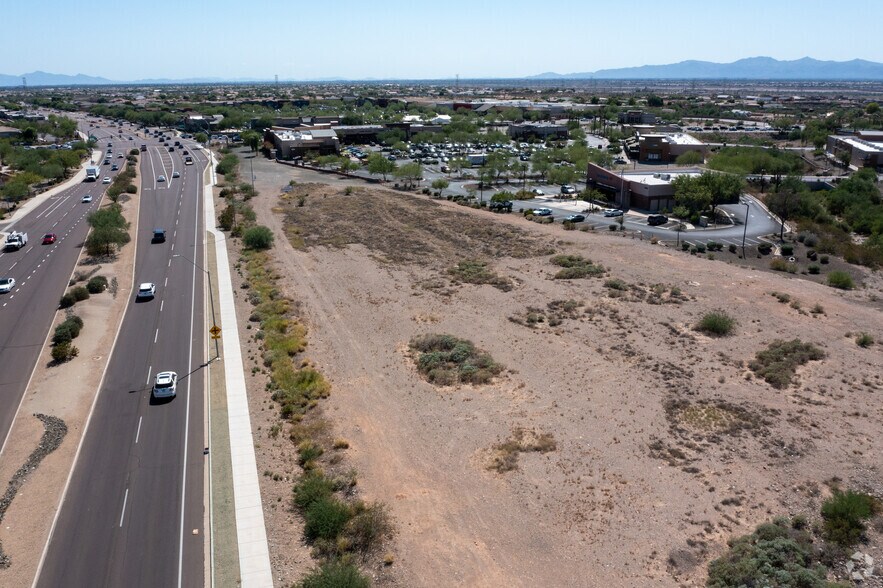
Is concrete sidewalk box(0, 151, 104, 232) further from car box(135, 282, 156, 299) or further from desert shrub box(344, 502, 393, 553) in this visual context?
desert shrub box(344, 502, 393, 553)

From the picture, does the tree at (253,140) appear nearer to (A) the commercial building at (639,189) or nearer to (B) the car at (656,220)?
(A) the commercial building at (639,189)

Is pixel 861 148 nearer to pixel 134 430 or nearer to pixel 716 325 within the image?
pixel 716 325

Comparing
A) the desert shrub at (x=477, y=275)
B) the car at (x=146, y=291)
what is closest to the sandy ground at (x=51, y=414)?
the car at (x=146, y=291)

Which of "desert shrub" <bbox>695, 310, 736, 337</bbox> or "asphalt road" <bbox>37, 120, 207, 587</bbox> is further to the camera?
"desert shrub" <bbox>695, 310, 736, 337</bbox>

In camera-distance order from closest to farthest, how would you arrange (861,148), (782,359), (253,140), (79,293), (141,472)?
(141,472) → (782,359) → (79,293) → (861,148) → (253,140)

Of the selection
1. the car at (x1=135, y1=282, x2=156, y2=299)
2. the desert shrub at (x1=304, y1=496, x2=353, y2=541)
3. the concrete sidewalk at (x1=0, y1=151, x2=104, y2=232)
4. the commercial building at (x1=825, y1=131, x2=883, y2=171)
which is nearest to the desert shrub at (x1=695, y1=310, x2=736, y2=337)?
the desert shrub at (x1=304, y1=496, x2=353, y2=541)

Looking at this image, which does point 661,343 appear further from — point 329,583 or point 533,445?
point 329,583

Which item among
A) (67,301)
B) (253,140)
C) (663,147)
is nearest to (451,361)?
(67,301)
